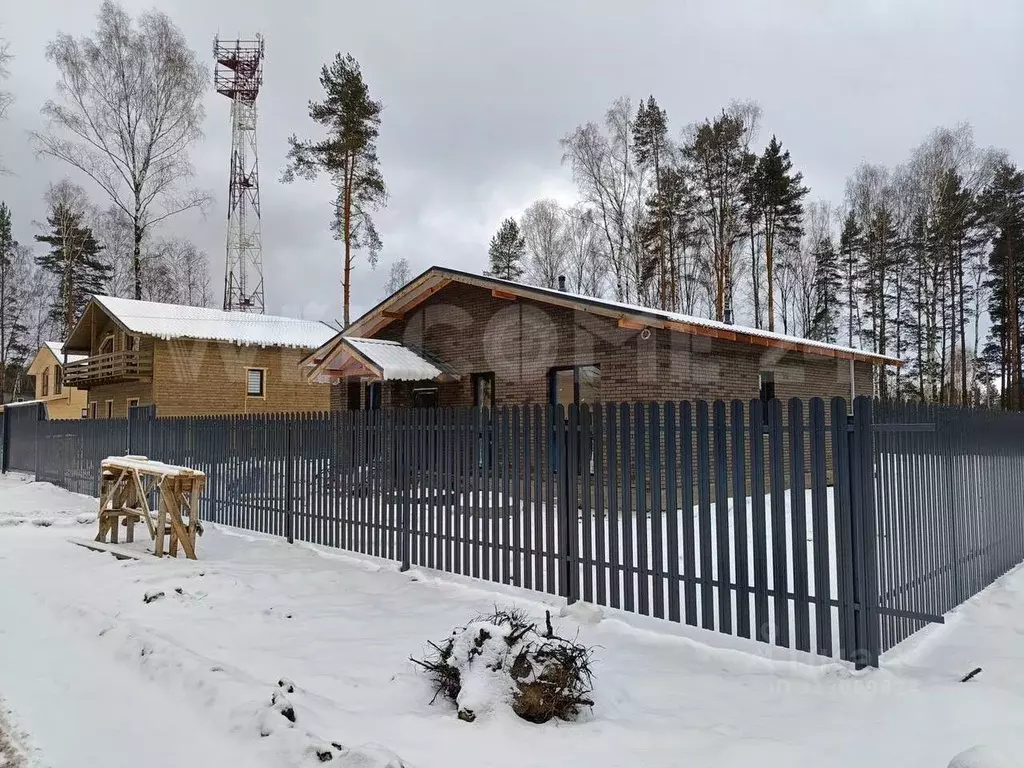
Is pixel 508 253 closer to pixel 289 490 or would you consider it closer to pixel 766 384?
pixel 766 384

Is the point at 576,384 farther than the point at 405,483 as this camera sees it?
Yes

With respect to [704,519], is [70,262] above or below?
above

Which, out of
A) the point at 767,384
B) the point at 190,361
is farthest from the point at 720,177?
the point at 190,361

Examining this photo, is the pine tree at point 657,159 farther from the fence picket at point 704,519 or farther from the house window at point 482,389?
the fence picket at point 704,519

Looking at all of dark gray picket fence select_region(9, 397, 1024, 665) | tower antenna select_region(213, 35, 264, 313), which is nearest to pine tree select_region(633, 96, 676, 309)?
tower antenna select_region(213, 35, 264, 313)

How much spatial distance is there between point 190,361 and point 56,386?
18595 millimetres

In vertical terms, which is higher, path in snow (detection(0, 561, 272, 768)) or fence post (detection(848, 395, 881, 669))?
fence post (detection(848, 395, 881, 669))

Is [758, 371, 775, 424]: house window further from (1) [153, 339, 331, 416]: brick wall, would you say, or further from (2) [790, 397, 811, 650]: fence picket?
(1) [153, 339, 331, 416]: brick wall

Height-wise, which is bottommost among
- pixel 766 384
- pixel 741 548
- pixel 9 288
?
pixel 741 548

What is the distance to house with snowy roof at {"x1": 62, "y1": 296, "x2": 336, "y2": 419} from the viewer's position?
86.2 ft

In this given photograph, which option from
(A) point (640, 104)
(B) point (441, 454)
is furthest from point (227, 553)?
(A) point (640, 104)

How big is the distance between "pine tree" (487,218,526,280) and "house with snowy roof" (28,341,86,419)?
24314mm

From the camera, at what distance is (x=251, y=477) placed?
979cm

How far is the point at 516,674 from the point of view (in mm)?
3684
